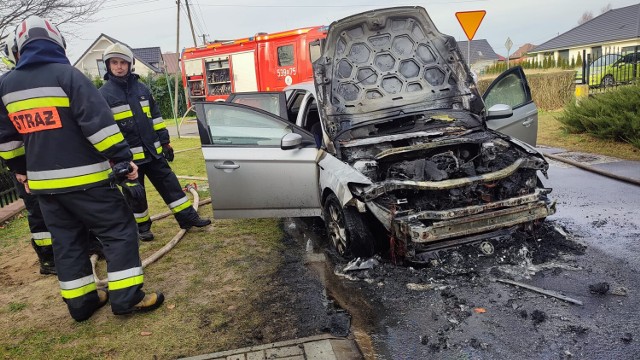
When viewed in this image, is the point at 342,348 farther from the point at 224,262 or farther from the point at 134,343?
the point at 224,262

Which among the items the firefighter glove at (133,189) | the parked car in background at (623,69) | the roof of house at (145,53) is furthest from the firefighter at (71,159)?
the roof of house at (145,53)

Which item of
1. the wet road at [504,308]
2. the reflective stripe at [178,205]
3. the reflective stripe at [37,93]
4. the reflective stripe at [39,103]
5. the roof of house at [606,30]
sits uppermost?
the roof of house at [606,30]

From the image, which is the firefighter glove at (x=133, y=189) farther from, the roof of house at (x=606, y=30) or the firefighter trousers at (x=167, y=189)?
the roof of house at (x=606, y=30)

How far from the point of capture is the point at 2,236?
5.83 metres

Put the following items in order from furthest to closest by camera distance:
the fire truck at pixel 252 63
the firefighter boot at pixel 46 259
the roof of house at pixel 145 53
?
the roof of house at pixel 145 53, the fire truck at pixel 252 63, the firefighter boot at pixel 46 259

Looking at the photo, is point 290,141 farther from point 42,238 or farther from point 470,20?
point 470,20

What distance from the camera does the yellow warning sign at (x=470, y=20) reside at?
904cm

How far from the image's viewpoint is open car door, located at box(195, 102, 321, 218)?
4512 mm

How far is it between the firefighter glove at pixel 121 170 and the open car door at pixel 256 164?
137 cm

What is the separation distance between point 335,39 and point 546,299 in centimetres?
321

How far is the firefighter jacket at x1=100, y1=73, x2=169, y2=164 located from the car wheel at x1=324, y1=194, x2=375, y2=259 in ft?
6.48

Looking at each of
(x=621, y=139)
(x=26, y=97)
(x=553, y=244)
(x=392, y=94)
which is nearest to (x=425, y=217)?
(x=553, y=244)

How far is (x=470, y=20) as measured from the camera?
9117 mm

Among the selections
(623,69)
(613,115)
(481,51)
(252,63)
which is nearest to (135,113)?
(613,115)
